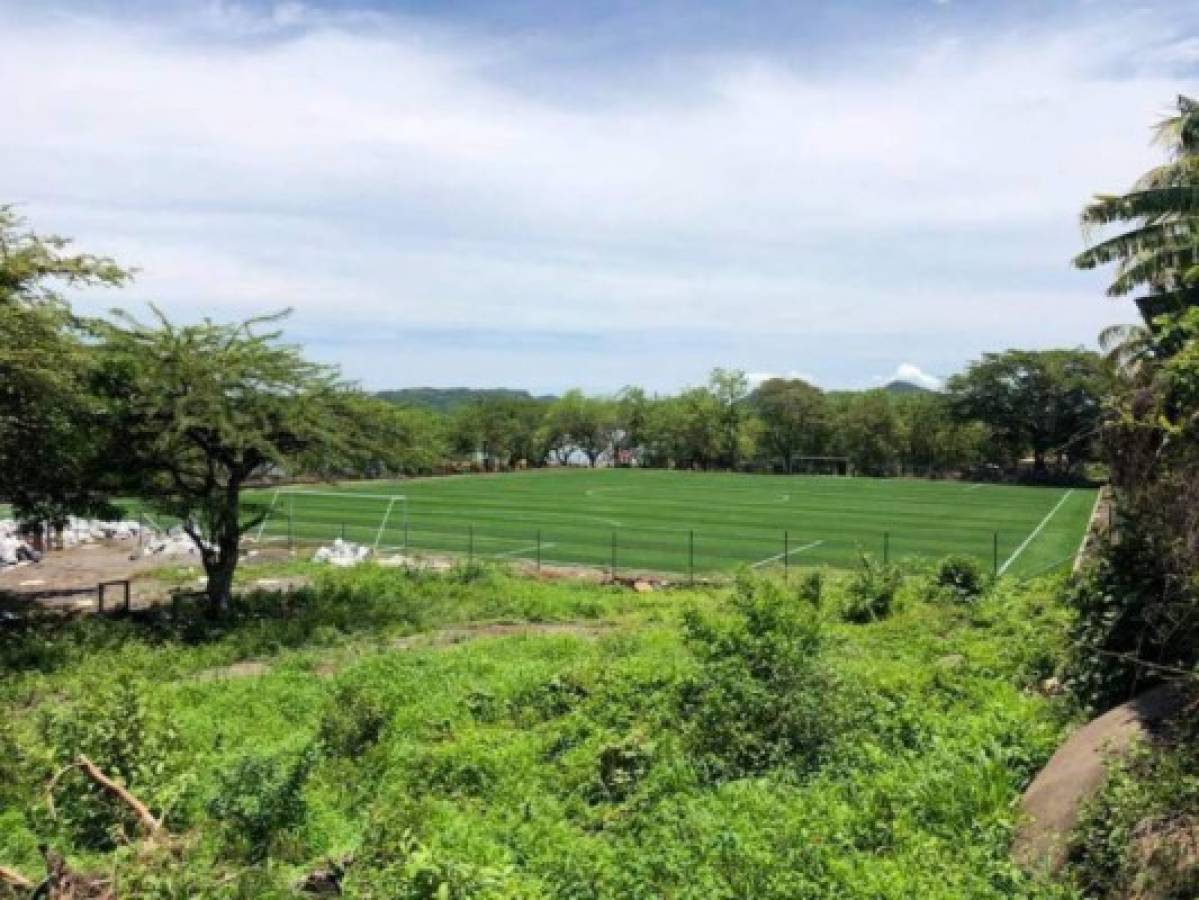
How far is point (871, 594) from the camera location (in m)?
18.2

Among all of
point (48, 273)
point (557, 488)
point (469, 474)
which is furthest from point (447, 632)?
point (469, 474)

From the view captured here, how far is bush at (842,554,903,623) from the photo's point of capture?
17.8 meters

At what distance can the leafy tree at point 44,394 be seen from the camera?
1455cm

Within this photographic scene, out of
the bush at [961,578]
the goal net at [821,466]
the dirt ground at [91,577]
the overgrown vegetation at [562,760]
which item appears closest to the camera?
the overgrown vegetation at [562,760]

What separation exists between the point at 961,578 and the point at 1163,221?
8220 mm

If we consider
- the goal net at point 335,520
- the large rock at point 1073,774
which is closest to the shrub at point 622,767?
the large rock at point 1073,774

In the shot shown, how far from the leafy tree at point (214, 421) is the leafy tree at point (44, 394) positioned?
0.70 meters

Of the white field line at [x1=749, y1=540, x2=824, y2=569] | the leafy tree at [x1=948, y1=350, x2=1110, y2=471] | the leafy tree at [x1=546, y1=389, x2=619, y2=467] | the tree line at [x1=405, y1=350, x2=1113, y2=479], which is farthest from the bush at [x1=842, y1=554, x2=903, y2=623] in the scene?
the leafy tree at [x1=546, y1=389, x2=619, y2=467]

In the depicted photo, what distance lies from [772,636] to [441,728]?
13.6 feet

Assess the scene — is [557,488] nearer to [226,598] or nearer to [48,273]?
[226,598]

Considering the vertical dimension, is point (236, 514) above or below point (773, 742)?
above

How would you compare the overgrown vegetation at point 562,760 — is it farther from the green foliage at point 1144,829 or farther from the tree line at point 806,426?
the tree line at point 806,426

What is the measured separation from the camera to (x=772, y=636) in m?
11.0

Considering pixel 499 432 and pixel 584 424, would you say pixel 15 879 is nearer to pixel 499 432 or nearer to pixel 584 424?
pixel 499 432
